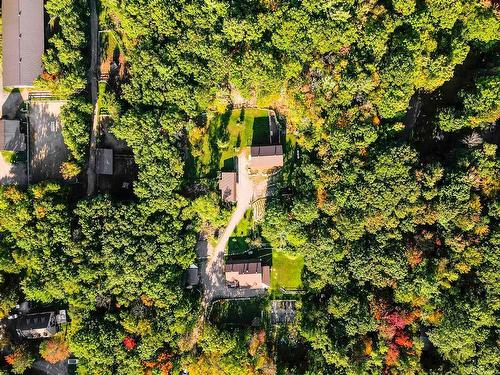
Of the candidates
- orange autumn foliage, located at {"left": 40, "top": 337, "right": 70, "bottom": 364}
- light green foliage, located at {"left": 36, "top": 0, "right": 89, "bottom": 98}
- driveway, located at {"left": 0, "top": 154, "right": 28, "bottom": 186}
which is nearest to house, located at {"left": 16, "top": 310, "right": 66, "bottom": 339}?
orange autumn foliage, located at {"left": 40, "top": 337, "right": 70, "bottom": 364}

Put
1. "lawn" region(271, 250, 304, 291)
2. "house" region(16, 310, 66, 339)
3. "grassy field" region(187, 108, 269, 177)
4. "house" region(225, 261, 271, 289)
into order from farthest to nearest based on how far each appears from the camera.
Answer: "lawn" region(271, 250, 304, 291), "grassy field" region(187, 108, 269, 177), "house" region(225, 261, 271, 289), "house" region(16, 310, 66, 339)

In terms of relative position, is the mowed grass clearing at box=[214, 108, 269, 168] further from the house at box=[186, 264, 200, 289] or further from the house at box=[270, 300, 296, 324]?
the house at box=[270, 300, 296, 324]

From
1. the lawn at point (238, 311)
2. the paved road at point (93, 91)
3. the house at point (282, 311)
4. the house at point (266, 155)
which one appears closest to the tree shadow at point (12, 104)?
the paved road at point (93, 91)

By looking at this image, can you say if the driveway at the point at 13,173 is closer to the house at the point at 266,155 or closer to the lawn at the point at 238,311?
the house at the point at 266,155

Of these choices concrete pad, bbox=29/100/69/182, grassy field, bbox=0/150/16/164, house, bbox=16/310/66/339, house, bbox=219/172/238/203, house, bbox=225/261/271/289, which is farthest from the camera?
concrete pad, bbox=29/100/69/182

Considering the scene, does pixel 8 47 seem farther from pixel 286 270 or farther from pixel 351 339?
pixel 351 339

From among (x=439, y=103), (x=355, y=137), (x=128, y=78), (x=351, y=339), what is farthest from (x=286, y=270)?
(x=128, y=78)
